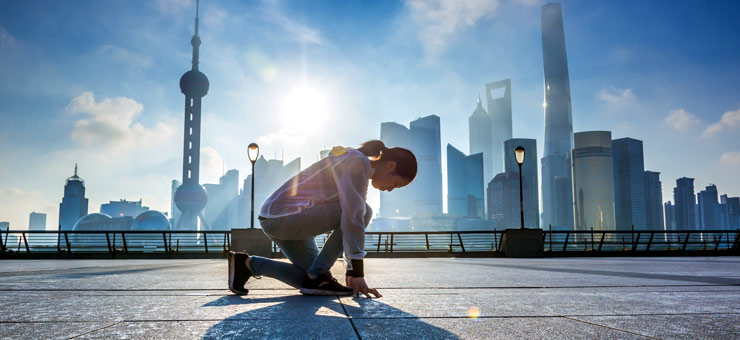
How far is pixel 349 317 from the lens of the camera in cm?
236

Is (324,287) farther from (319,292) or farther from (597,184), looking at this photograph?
(597,184)

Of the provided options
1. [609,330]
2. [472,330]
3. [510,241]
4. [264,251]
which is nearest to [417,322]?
[472,330]

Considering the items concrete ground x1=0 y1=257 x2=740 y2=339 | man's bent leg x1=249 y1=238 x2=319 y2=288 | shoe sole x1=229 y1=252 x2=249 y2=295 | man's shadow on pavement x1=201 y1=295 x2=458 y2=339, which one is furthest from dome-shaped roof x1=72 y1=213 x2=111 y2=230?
man's shadow on pavement x1=201 y1=295 x2=458 y2=339

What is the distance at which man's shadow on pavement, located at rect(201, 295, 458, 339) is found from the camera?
1881mm

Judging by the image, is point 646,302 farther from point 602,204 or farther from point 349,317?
point 602,204

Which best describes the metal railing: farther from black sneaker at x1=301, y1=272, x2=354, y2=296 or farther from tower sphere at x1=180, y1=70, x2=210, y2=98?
tower sphere at x1=180, y1=70, x2=210, y2=98

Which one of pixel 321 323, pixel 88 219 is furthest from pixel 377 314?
pixel 88 219

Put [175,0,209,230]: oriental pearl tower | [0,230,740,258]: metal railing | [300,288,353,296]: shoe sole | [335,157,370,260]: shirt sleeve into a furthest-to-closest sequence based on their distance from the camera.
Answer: [175,0,209,230]: oriental pearl tower → [0,230,740,258]: metal railing → [300,288,353,296]: shoe sole → [335,157,370,260]: shirt sleeve

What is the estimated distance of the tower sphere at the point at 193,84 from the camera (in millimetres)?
148000

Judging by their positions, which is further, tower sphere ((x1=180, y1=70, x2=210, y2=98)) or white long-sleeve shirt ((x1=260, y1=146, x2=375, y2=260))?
tower sphere ((x1=180, y1=70, x2=210, y2=98))

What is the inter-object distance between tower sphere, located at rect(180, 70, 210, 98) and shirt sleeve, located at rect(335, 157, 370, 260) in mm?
156802

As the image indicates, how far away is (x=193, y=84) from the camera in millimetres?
147500

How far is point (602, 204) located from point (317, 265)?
211 metres

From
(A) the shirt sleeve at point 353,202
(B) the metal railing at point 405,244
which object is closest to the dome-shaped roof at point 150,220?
(B) the metal railing at point 405,244
